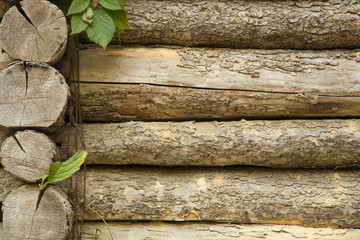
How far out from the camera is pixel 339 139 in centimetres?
212

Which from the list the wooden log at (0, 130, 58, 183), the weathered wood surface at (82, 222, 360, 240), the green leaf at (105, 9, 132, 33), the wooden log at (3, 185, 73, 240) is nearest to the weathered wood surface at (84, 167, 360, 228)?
the weathered wood surface at (82, 222, 360, 240)

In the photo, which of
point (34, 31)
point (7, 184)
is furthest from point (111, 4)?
point (7, 184)

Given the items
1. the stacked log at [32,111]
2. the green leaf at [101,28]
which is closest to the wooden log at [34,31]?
the stacked log at [32,111]

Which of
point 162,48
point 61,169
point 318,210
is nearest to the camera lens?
A: point 61,169

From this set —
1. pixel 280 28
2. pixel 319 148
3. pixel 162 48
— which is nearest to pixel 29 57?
pixel 162 48

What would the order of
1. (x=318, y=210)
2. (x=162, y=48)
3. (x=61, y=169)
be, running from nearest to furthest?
(x=61, y=169), (x=318, y=210), (x=162, y=48)

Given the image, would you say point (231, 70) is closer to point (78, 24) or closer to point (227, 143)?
point (227, 143)

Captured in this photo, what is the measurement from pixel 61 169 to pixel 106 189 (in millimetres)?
401

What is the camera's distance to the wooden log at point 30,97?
1.87 meters

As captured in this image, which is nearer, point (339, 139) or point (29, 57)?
point (29, 57)

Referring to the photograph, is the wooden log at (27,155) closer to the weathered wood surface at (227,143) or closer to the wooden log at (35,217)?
the wooden log at (35,217)

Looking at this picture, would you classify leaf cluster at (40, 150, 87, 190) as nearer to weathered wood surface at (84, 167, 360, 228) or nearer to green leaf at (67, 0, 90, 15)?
weathered wood surface at (84, 167, 360, 228)

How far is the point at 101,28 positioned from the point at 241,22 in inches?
36.4

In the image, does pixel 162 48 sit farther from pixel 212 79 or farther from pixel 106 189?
pixel 106 189
